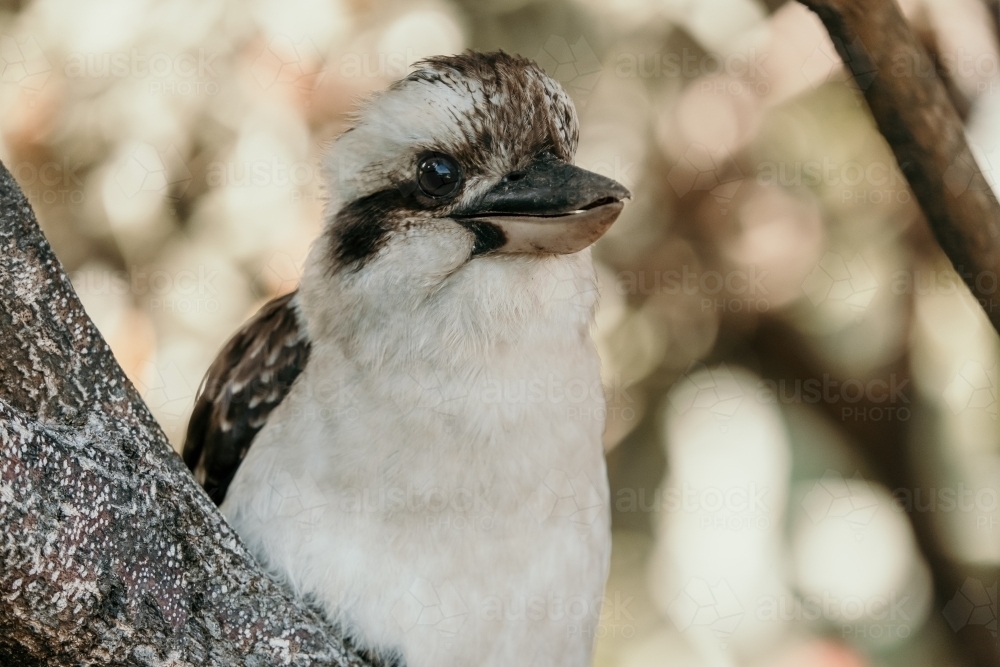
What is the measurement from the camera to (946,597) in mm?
2602

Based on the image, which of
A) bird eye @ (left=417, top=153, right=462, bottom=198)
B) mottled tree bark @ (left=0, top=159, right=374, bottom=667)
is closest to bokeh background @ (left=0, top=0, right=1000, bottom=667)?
bird eye @ (left=417, top=153, right=462, bottom=198)

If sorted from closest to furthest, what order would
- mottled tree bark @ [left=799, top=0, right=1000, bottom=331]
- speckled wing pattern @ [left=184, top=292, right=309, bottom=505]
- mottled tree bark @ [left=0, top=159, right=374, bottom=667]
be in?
mottled tree bark @ [left=0, top=159, right=374, bottom=667] → mottled tree bark @ [left=799, top=0, right=1000, bottom=331] → speckled wing pattern @ [left=184, top=292, right=309, bottom=505]

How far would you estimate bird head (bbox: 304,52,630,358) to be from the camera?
1461 millimetres

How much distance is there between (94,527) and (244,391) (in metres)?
0.74

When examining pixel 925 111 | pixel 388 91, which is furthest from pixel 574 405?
pixel 925 111

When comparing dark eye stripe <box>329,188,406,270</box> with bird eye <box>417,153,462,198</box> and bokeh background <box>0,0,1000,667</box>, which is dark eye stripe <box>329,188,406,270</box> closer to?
bird eye <box>417,153,462,198</box>

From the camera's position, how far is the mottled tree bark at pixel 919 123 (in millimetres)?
1247

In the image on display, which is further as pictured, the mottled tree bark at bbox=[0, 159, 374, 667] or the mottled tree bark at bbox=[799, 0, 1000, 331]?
the mottled tree bark at bbox=[799, 0, 1000, 331]

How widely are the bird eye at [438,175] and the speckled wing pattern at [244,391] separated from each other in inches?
13.7

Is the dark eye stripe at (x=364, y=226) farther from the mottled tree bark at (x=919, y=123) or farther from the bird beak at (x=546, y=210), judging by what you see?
the mottled tree bark at (x=919, y=123)

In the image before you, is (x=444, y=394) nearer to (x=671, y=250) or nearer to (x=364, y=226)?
(x=364, y=226)

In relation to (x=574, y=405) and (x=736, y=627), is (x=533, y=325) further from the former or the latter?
(x=736, y=627)

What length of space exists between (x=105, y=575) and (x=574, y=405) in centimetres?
74

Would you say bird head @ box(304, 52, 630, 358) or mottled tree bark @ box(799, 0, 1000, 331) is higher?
mottled tree bark @ box(799, 0, 1000, 331)
